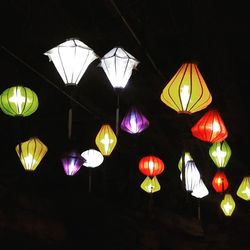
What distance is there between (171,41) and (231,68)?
113cm

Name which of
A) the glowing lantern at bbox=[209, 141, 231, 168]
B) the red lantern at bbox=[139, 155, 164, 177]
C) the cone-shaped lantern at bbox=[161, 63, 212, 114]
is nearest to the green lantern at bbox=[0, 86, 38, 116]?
the cone-shaped lantern at bbox=[161, 63, 212, 114]

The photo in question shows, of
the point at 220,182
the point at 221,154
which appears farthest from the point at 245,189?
the point at 221,154

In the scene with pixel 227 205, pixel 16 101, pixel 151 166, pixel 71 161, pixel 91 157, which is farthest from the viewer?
pixel 227 205

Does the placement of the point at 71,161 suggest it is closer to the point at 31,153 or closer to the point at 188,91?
the point at 31,153

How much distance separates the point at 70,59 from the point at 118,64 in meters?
0.62

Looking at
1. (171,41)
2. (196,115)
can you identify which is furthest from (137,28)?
(196,115)

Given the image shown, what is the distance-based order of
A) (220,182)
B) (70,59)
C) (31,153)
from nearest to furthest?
(70,59) → (31,153) → (220,182)

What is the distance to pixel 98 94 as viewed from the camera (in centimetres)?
849

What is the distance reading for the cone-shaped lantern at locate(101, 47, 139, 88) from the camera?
5258 millimetres

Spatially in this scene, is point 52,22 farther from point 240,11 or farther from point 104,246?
point 104,246

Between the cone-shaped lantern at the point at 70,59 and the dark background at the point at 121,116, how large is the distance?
0.31 metres

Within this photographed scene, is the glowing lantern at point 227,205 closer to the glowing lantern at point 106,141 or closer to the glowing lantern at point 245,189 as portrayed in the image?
the glowing lantern at point 245,189

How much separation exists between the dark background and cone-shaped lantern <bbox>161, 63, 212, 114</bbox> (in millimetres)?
206

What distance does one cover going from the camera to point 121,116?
9.06 metres
